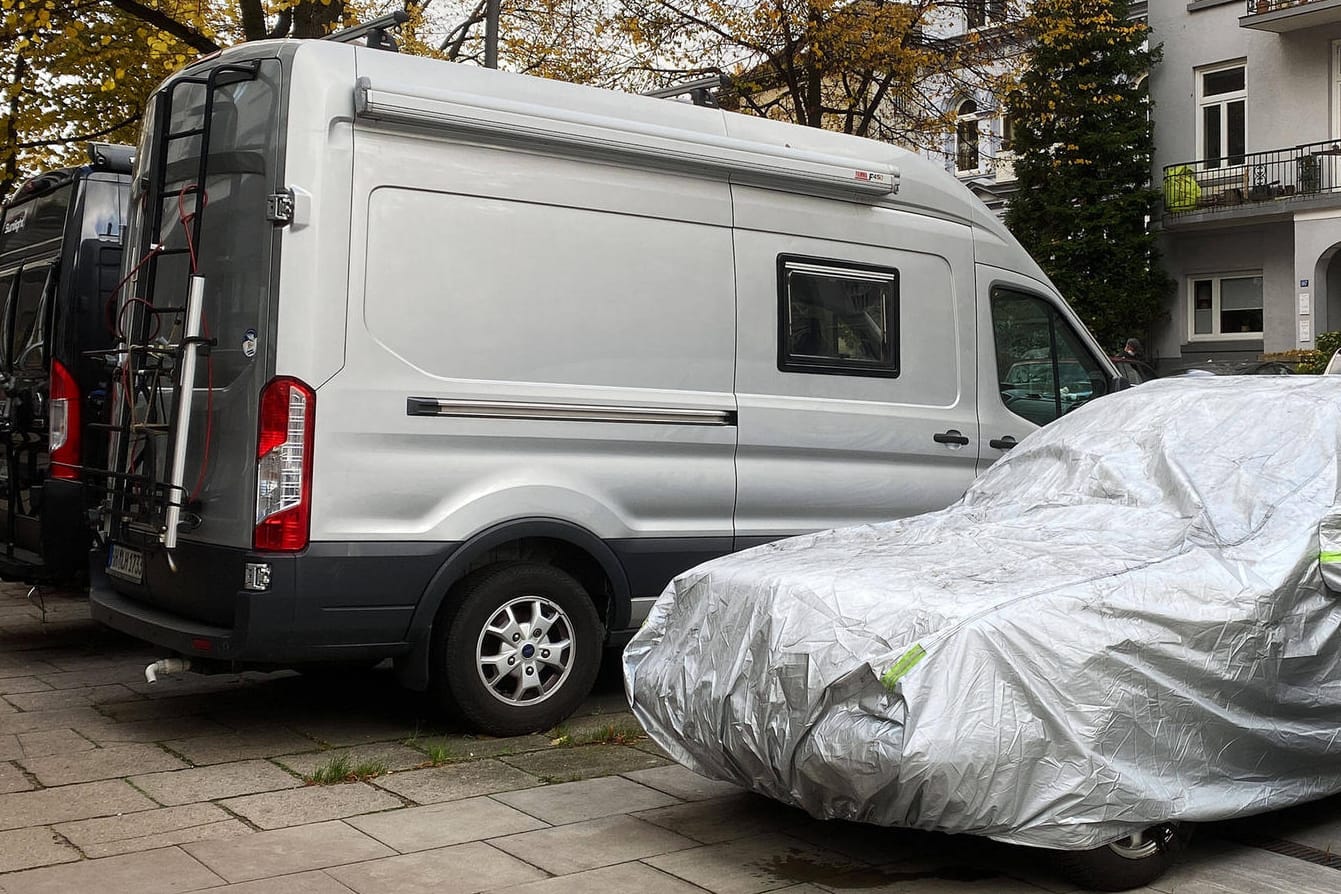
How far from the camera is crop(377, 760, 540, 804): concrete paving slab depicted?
5.21 meters

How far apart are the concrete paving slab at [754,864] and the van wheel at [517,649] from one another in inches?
65.4

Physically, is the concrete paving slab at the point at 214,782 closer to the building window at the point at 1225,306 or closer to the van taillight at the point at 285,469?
the van taillight at the point at 285,469

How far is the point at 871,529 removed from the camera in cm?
534

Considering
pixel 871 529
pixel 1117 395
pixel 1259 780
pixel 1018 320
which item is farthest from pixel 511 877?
pixel 1018 320

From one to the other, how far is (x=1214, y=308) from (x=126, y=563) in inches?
1046

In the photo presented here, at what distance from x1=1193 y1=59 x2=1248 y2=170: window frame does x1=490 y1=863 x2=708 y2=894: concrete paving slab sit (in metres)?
27.1

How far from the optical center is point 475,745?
596 centimetres

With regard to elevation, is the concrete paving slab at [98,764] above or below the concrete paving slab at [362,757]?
below

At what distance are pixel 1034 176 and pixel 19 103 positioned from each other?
20520mm

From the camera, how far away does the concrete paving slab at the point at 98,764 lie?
214 inches

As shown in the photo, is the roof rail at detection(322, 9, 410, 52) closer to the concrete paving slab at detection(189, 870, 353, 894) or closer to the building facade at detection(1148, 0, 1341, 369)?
the concrete paving slab at detection(189, 870, 353, 894)

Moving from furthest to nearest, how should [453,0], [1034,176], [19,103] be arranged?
[1034,176], [453,0], [19,103]

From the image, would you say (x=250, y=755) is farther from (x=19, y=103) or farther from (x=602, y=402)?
(x=19, y=103)

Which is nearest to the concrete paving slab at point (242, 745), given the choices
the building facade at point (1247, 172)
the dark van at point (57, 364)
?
the dark van at point (57, 364)
